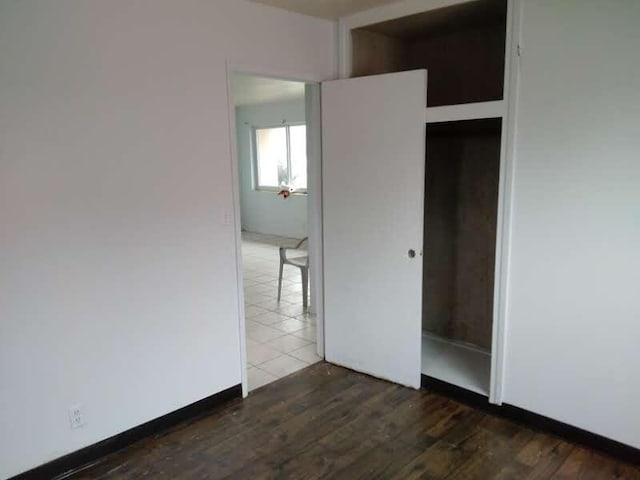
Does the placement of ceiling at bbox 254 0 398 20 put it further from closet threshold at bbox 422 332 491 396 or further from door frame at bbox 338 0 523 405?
closet threshold at bbox 422 332 491 396

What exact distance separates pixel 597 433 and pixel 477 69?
7.62ft

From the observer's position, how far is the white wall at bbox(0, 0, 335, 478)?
1.98 m

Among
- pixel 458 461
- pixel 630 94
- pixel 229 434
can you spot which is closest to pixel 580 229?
pixel 630 94

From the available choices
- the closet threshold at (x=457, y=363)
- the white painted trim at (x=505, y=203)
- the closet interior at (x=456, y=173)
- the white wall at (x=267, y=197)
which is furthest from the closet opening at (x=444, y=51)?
the white wall at (x=267, y=197)

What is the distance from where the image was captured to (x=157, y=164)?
7.81 ft

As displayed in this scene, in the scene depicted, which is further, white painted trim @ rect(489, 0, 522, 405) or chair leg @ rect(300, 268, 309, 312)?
chair leg @ rect(300, 268, 309, 312)

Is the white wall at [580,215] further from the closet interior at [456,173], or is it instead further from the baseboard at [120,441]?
the baseboard at [120,441]

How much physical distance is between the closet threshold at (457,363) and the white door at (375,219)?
0.21 metres

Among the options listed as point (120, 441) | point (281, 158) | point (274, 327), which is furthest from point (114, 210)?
point (281, 158)

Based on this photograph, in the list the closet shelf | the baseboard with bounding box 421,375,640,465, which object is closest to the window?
the closet shelf

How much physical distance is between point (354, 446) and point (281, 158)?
22.3ft

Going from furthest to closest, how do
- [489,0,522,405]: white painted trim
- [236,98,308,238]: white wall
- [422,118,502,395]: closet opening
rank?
1. [236,98,308,238]: white wall
2. [422,118,502,395]: closet opening
3. [489,0,522,405]: white painted trim

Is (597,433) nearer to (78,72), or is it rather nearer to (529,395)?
(529,395)

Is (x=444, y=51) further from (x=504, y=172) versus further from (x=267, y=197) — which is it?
(x=267, y=197)
